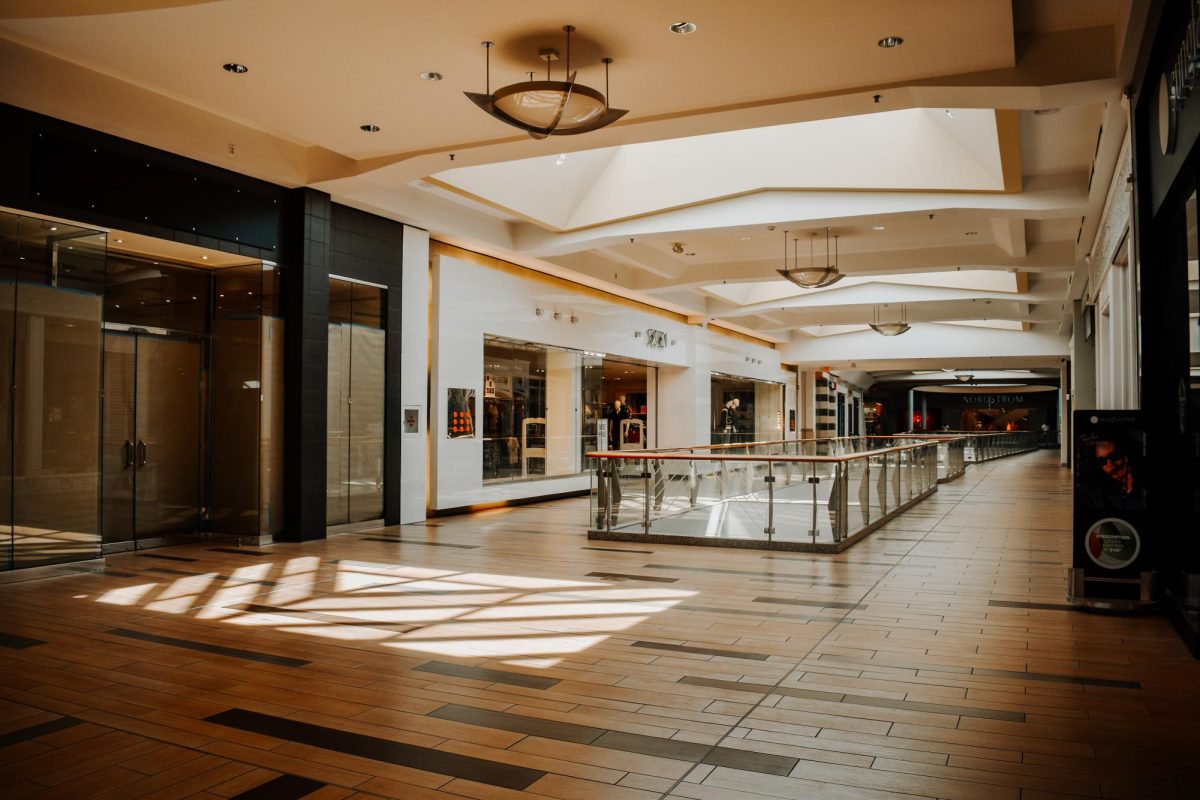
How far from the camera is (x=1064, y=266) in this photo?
44.0 ft

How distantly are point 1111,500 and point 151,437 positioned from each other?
8.65 metres

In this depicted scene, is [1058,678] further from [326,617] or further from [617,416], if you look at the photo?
[617,416]

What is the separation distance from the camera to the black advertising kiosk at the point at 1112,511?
18.3ft

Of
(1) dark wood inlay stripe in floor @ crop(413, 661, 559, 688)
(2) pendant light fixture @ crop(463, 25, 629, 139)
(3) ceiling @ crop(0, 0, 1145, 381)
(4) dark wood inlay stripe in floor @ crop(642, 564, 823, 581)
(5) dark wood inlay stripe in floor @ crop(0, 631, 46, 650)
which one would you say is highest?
(3) ceiling @ crop(0, 0, 1145, 381)

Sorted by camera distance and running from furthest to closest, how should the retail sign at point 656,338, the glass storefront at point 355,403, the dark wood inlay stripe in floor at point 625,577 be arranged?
the retail sign at point 656,338
the glass storefront at point 355,403
the dark wood inlay stripe in floor at point 625,577

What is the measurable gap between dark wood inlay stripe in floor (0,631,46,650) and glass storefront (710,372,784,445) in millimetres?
18003

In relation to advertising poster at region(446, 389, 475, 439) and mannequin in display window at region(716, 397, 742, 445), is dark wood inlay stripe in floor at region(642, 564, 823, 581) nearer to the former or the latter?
advertising poster at region(446, 389, 475, 439)

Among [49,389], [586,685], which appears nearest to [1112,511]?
[586,685]

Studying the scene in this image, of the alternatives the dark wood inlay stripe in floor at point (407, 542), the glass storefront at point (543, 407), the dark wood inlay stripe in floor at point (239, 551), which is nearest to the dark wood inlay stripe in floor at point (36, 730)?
the dark wood inlay stripe in floor at point (239, 551)

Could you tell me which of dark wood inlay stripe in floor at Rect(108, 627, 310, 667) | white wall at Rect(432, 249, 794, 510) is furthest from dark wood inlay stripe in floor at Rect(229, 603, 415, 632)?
white wall at Rect(432, 249, 794, 510)

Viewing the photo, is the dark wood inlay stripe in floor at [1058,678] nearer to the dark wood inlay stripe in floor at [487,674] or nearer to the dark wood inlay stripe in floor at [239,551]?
the dark wood inlay stripe in floor at [487,674]

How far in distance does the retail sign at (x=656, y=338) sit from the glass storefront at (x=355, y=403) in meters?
8.63

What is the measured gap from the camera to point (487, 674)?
4316 millimetres

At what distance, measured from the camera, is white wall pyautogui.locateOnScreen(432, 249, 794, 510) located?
1170 centimetres
